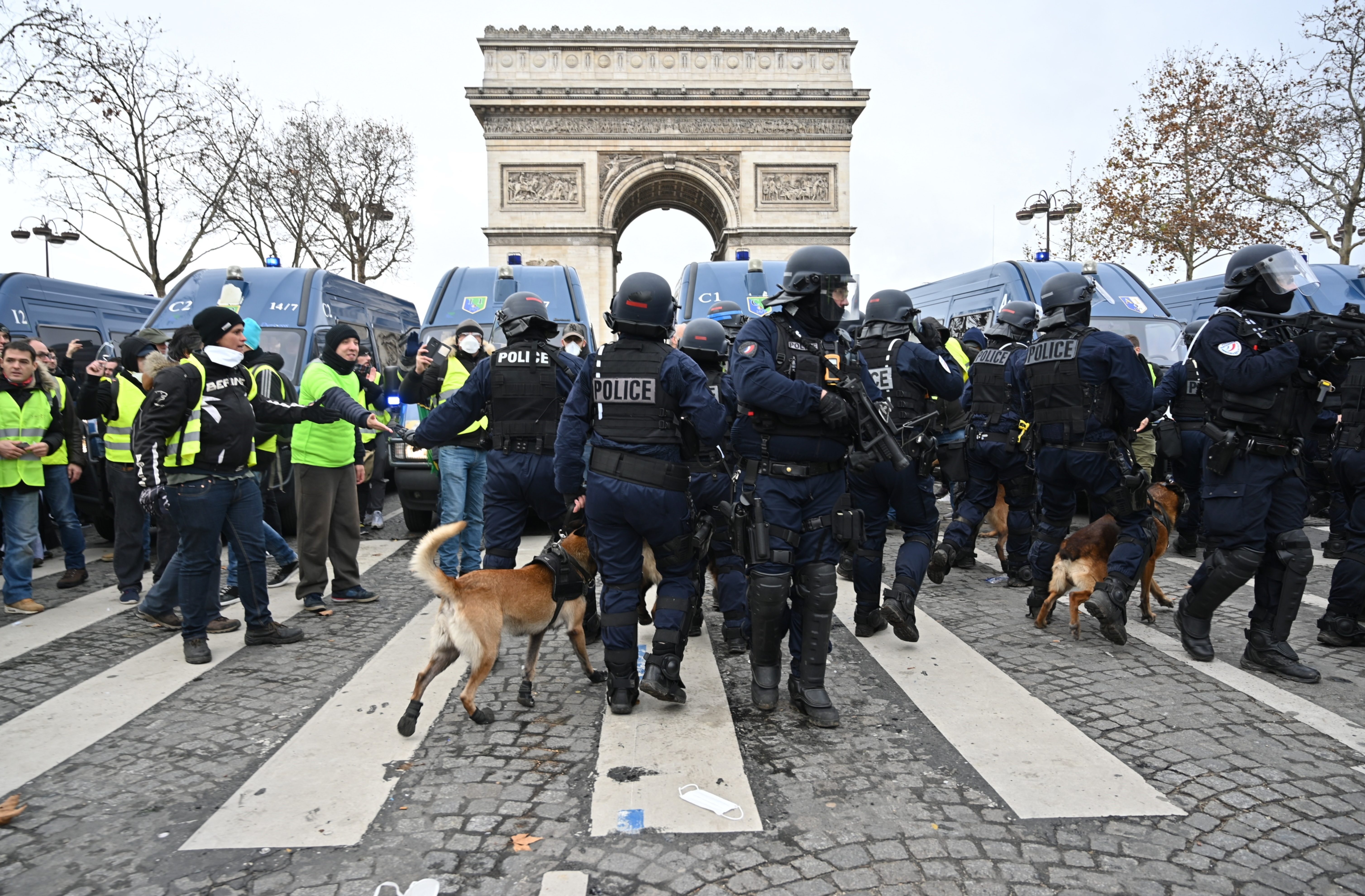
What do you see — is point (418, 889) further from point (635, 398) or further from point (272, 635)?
point (272, 635)

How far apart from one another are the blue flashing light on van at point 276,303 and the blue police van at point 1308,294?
11115 millimetres

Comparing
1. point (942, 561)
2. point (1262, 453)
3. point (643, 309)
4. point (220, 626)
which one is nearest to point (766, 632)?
point (643, 309)

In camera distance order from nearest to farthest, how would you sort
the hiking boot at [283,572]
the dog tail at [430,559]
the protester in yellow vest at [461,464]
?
the dog tail at [430,559]
the protester in yellow vest at [461,464]
the hiking boot at [283,572]

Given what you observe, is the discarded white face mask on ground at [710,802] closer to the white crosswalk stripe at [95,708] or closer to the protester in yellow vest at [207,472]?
the white crosswalk stripe at [95,708]

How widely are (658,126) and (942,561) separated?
3246 centimetres

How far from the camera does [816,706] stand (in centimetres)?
386

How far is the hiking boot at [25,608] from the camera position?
616 centimetres

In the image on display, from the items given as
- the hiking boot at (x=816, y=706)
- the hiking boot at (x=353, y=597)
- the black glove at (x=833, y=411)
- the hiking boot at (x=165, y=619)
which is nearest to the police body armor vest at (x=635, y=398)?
the black glove at (x=833, y=411)

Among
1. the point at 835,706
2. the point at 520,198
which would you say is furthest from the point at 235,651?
the point at 520,198

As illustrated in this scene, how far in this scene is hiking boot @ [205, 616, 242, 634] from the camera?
5.51 metres

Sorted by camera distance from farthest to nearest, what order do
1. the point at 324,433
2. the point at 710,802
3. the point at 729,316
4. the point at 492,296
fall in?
the point at 492,296 < the point at 729,316 < the point at 324,433 < the point at 710,802

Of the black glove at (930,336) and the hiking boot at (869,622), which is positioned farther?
the black glove at (930,336)

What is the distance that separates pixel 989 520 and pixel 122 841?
634cm

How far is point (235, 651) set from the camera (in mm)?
5137
